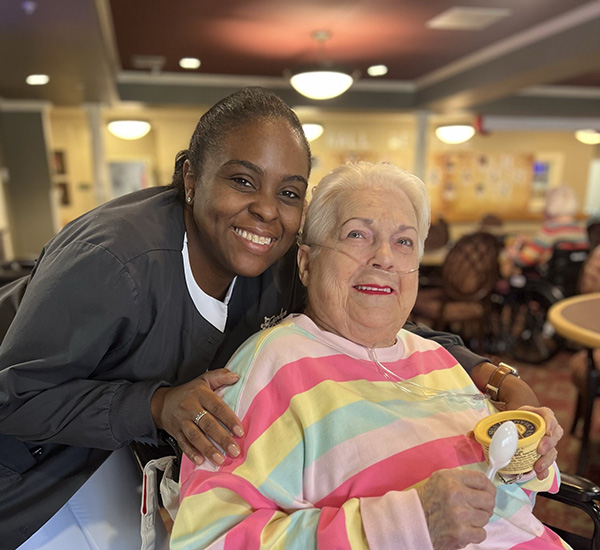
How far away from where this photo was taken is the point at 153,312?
1.13 metres

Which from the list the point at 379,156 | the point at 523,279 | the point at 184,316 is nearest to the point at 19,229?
the point at 379,156

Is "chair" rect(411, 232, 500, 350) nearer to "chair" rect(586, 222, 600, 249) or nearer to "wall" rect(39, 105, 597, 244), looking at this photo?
"chair" rect(586, 222, 600, 249)

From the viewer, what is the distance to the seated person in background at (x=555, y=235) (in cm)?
443

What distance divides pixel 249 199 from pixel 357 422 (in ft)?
1.80

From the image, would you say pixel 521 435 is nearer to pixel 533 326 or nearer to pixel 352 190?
pixel 352 190

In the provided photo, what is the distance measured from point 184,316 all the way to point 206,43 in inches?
176

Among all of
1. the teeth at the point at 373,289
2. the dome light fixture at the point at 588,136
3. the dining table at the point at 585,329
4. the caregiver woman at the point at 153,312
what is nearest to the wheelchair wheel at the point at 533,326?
the dining table at the point at 585,329

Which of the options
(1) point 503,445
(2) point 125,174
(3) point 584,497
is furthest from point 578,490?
(2) point 125,174

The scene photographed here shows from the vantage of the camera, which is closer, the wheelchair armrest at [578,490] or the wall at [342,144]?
the wheelchair armrest at [578,490]

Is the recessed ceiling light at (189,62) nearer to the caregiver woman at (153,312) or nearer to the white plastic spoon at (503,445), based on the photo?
the caregiver woman at (153,312)

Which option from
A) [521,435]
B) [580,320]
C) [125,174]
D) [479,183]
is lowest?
[580,320]

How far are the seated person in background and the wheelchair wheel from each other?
396 millimetres

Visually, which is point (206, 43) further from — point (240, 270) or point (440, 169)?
point (440, 169)

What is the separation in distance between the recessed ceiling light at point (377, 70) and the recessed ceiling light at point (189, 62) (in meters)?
2.07
